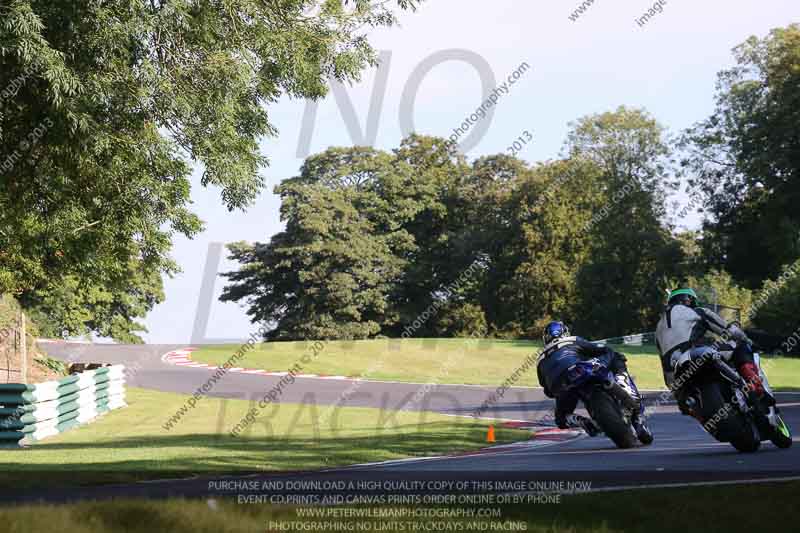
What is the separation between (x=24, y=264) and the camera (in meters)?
21.7

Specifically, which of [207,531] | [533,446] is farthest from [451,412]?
[207,531]

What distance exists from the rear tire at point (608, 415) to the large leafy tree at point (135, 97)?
263 inches

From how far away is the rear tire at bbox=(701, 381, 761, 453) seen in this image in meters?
10.6

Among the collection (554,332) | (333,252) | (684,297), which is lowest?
(554,332)

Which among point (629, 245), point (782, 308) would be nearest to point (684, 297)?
point (782, 308)

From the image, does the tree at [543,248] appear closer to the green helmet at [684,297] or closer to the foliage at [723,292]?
the foliage at [723,292]

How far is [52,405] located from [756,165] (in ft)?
142

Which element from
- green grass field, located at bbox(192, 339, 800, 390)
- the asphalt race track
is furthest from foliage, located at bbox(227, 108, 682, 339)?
the asphalt race track

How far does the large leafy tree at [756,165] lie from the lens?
53.7m

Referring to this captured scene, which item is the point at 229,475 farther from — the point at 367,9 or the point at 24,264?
the point at 24,264

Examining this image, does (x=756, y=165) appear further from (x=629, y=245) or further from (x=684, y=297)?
(x=684, y=297)

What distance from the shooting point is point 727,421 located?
1083cm

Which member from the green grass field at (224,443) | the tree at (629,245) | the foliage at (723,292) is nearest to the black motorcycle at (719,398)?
the green grass field at (224,443)

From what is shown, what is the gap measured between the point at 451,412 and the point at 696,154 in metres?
39.4
